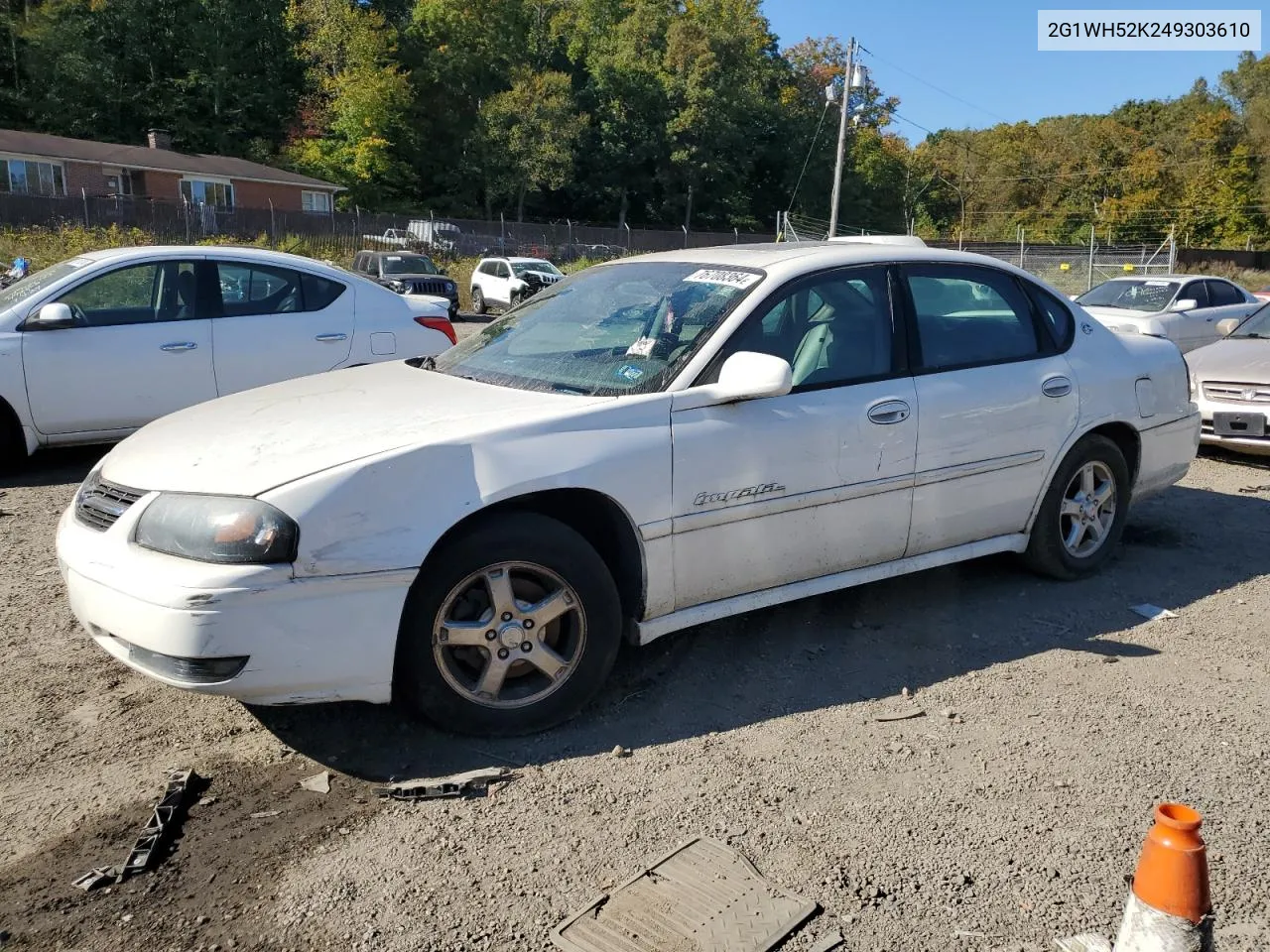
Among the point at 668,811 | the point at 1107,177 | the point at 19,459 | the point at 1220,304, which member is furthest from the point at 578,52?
the point at 668,811

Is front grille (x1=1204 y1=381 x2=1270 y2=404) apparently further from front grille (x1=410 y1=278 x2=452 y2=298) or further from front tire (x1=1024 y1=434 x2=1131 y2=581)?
front grille (x1=410 y1=278 x2=452 y2=298)

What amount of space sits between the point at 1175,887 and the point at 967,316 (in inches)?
123

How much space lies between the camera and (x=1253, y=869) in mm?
2873

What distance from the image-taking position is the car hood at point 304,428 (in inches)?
130

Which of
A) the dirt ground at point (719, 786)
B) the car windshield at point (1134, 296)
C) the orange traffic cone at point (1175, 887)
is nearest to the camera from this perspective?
the orange traffic cone at point (1175, 887)

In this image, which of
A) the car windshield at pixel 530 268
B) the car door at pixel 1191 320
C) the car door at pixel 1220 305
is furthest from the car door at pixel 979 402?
the car windshield at pixel 530 268

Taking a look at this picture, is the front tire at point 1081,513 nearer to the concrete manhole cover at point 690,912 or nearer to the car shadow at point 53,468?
the concrete manhole cover at point 690,912

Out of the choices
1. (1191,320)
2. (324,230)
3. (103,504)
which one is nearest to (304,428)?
(103,504)

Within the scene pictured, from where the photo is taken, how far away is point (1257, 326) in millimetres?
9500

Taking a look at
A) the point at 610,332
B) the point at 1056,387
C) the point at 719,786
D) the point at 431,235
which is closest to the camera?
the point at 719,786

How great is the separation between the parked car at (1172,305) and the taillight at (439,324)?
882cm

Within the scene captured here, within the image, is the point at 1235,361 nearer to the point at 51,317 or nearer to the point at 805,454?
the point at 805,454

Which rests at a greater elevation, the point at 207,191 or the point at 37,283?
the point at 207,191

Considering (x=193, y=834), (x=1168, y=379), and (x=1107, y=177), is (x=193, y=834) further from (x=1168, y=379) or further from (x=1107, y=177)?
(x=1107, y=177)
